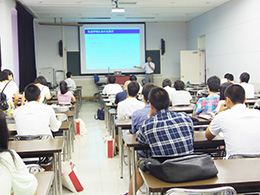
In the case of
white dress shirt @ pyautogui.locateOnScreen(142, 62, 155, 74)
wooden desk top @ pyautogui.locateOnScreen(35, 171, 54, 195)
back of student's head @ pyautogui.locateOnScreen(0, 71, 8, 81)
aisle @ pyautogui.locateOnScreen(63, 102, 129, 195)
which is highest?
white dress shirt @ pyautogui.locateOnScreen(142, 62, 155, 74)

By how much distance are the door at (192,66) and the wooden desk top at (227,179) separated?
11.9 m

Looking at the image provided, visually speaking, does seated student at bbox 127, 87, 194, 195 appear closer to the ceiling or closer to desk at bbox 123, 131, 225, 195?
desk at bbox 123, 131, 225, 195

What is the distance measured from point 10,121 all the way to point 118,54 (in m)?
10.4

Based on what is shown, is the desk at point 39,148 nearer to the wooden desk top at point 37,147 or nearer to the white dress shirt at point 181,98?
the wooden desk top at point 37,147

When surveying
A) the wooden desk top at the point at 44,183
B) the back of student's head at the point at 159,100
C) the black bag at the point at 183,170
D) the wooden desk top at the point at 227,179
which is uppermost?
the back of student's head at the point at 159,100

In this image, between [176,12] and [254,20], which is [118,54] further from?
[254,20]

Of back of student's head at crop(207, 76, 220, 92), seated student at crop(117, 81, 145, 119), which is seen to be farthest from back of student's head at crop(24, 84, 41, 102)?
back of student's head at crop(207, 76, 220, 92)

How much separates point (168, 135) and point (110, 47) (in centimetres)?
1214

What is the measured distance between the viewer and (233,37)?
34.5 ft

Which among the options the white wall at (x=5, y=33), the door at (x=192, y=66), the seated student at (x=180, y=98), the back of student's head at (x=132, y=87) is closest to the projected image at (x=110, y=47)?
the door at (x=192, y=66)

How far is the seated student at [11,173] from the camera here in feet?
5.50

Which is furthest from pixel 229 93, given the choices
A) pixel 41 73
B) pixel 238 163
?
pixel 41 73

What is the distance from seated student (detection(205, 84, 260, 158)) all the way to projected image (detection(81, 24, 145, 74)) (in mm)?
11716

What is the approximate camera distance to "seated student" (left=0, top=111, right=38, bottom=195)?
1676mm
